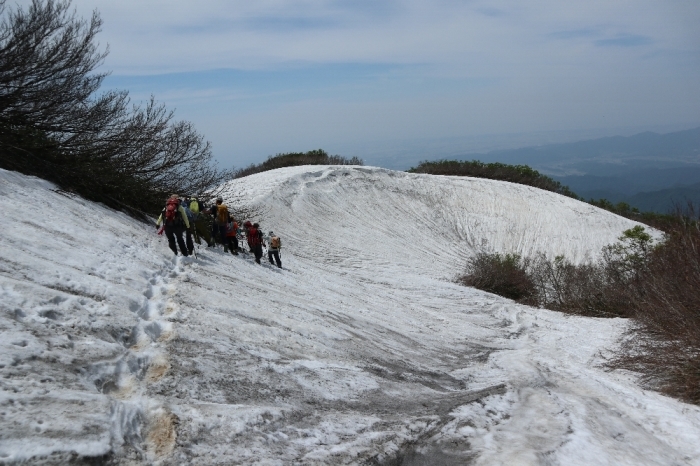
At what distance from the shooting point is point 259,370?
25.2 feet

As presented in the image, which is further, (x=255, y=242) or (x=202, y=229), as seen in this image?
(x=255, y=242)

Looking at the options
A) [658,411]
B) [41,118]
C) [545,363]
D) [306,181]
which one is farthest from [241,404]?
[306,181]

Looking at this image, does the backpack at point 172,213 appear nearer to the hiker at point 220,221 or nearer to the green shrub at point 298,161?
the hiker at point 220,221

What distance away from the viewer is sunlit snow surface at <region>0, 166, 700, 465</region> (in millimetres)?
5535

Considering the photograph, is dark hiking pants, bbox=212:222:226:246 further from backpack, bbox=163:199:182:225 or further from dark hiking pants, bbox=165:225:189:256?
backpack, bbox=163:199:182:225

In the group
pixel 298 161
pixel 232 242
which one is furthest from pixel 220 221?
pixel 298 161

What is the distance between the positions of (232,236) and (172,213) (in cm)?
418

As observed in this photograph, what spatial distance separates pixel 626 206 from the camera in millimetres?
45688

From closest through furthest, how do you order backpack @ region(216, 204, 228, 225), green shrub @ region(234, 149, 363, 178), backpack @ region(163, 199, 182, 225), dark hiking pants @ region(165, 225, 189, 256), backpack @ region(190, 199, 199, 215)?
backpack @ region(163, 199, 182, 225)
dark hiking pants @ region(165, 225, 189, 256)
backpack @ region(190, 199, 199, 215)
backpack @ region(216, 204, 228, 225)
green shrub @ region(234, 149, 363, 178)

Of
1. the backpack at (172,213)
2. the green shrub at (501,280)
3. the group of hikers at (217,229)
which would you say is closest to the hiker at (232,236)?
the group of hikers at (217,229)

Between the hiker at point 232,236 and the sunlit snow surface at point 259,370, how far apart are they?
63 cm

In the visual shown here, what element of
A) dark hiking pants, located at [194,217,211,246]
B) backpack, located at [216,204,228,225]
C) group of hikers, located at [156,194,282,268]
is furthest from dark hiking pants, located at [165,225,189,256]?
backpack, located at [216,204,228,225]

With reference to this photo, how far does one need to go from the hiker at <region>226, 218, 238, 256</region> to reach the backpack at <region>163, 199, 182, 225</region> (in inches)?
150

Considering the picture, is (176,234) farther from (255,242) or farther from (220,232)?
(255,242)
